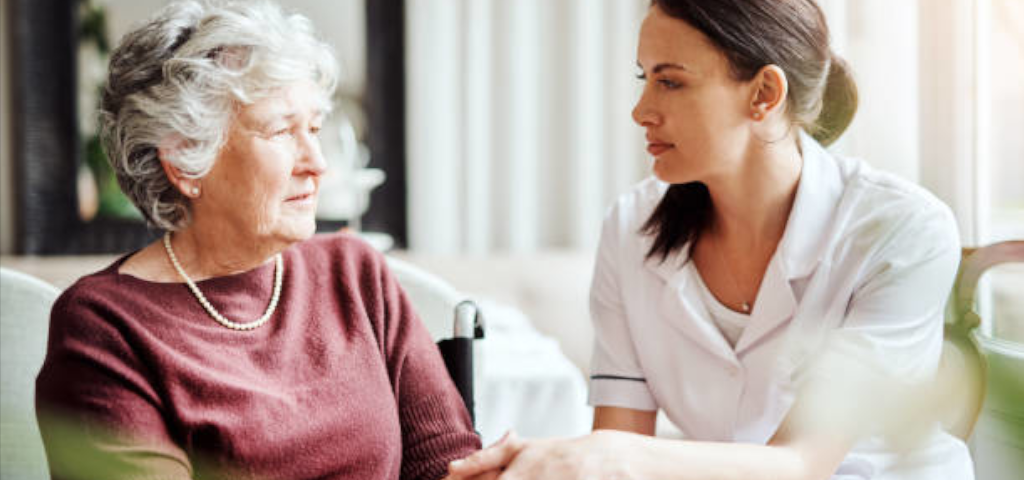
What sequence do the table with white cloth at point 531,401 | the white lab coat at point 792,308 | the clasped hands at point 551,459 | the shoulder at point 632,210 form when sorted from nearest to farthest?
the clasped hands at point 551,459 → the white lab coat at point 792,308 → the shoulder at point 632,210 → the table with white cloth at point 531,401

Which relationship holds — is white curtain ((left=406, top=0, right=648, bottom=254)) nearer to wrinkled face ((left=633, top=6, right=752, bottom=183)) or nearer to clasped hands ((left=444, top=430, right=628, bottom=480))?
wrinkled face ((left=633, top=6, right=752, bottom=183))

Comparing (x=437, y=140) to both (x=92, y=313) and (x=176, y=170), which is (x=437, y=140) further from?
(x=92, y=313)

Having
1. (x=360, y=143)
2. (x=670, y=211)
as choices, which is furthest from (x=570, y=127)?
(x=670, y=211)

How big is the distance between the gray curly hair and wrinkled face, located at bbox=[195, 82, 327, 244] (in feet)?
0.06

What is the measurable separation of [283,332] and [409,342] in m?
0.16

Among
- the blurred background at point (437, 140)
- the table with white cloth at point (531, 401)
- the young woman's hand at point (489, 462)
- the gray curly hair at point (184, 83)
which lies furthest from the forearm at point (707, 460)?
the blurred background at point (437, 140)

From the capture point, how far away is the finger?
37.5 inches

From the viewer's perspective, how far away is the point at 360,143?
3.07 metres

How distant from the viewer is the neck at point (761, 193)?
117 cm

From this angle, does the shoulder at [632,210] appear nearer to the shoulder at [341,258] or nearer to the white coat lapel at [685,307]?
the white coat lapel at [685,307]

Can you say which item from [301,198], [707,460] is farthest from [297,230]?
[707,460]

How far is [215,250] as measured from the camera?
112 cm

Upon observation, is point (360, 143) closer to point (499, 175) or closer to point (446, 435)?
point (499, 175)

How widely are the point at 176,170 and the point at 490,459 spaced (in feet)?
1.72
